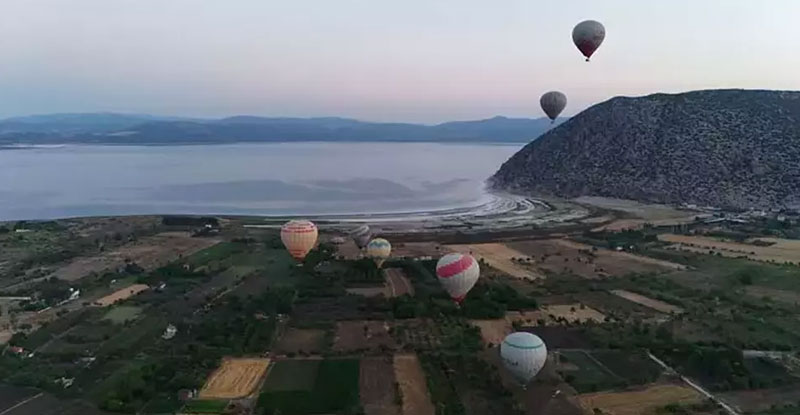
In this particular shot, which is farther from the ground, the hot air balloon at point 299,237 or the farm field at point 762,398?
the hot air balloon at point 299,237

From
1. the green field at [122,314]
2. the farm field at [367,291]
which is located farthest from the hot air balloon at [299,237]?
the green field at [122,314]

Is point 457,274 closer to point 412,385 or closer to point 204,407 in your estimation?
point 412,385

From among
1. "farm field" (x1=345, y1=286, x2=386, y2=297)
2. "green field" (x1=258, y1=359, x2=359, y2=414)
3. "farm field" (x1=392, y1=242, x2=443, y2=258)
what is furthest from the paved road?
"farm field" (x1=392, y1=242, x2=443, y2=258)

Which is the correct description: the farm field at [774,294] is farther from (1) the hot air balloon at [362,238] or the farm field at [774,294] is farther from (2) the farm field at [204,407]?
(2) the farm field at [204,407]

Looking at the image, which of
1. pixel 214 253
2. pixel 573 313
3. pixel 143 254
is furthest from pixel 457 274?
pixel 143 254

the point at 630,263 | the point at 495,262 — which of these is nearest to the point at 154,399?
the point at 495,262

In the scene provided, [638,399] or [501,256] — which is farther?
[501,256]

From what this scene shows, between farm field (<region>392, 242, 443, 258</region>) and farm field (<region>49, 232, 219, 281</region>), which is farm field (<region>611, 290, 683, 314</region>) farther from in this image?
farm field (<region>49, 232, 219, 281</region>)
